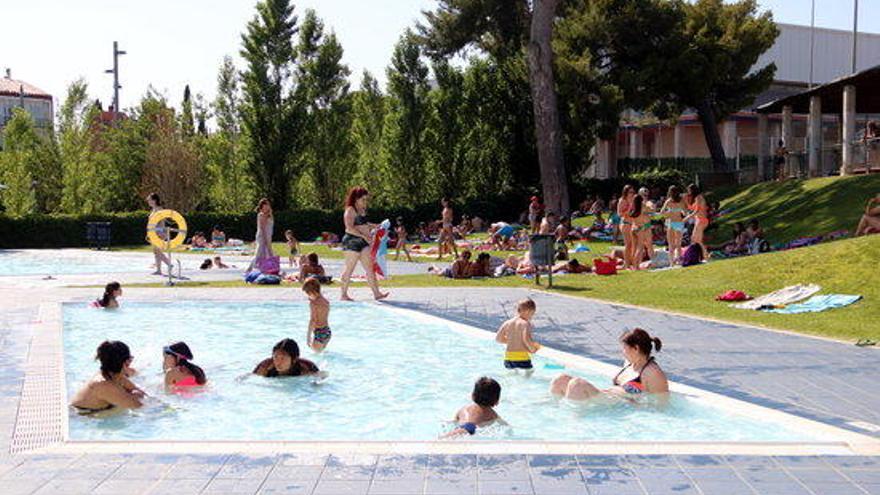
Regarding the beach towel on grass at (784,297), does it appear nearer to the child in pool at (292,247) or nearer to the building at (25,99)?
the child in pool at (292,247)

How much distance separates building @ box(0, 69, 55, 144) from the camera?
99.6 metres

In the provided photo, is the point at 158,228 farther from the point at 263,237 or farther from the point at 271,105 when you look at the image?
the point at 271,105

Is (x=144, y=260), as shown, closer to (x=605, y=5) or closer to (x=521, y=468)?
(x=605, y=5)

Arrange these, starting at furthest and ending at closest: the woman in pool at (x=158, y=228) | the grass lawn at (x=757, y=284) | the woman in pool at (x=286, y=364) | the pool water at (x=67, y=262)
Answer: the pool water at (x=67, y=262), the woman in pool at (x=158, y=228), the grass lawn at (x=757, y=284), the woman in pool at (x=286, y=364)

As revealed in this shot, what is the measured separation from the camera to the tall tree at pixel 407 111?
41.9 m

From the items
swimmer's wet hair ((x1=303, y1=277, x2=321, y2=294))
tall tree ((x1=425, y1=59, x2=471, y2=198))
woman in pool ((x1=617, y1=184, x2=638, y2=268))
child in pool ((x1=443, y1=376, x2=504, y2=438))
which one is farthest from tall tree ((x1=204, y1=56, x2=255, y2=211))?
child in pool ((x1=443, y1=376, x2=504, y2=438))

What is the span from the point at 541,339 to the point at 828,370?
331 cm

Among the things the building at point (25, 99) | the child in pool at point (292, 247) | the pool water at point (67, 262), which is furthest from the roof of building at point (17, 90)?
the child in pool at point (292, 247)

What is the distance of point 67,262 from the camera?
1104 inches

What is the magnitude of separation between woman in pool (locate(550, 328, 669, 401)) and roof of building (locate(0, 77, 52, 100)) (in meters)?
103

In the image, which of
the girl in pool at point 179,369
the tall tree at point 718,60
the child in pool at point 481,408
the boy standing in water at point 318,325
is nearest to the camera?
the child in pool at point 481,408

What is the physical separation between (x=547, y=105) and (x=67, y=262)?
17.0m

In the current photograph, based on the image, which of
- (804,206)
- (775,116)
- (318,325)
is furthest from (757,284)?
(775,116)

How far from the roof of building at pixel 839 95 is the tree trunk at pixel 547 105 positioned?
8019 mm
